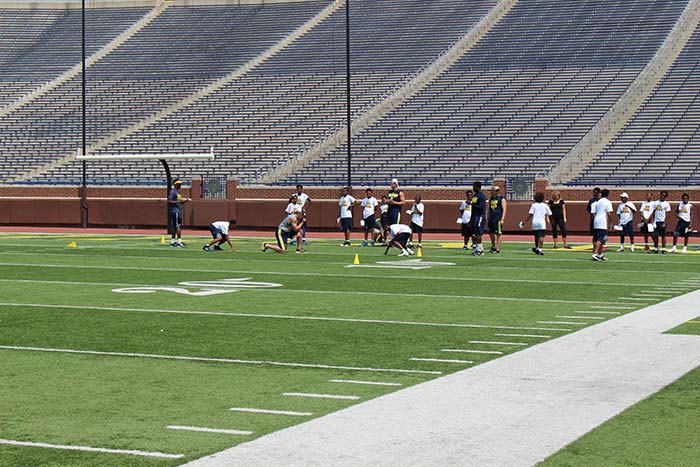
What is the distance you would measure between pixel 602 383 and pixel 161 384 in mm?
3259

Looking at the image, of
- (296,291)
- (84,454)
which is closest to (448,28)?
(296,291)

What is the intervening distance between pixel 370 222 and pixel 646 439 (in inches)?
888

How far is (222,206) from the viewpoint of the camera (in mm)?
41250

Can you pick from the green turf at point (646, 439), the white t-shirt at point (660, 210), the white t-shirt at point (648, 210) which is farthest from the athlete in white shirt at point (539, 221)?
the green turf at point (646, 439)

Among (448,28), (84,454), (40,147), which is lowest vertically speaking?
(84,454)

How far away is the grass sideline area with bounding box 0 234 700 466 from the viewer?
7547 mm

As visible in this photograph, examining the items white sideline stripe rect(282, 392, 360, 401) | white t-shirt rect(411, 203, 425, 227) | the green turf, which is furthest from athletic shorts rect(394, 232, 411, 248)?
the green turf

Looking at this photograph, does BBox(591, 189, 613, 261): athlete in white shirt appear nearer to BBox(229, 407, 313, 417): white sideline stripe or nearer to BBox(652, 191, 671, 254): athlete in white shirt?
BBox(652, 191, 671, 254): athlete in white shirt

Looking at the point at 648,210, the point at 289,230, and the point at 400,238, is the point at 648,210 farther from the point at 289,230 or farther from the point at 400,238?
the point at 289,230

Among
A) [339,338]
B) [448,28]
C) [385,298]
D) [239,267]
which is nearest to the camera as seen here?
[339,338]

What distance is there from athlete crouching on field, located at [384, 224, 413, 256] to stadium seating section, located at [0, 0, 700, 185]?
15.9 metres

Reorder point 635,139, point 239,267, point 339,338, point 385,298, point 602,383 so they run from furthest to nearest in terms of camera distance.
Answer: point 635,139 < point 239,267 < point 385,298 < point 339,338 < point 602,383

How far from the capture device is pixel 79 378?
919 centimetres

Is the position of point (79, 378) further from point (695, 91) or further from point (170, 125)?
point (170, 125)
